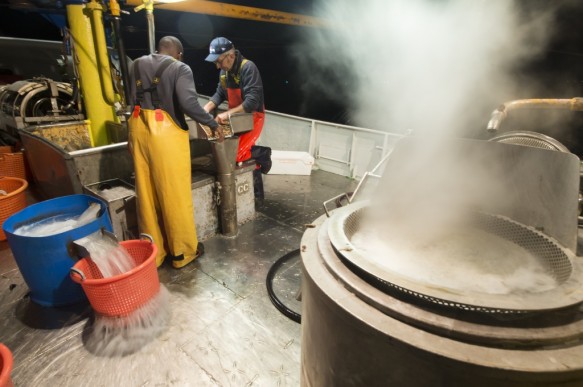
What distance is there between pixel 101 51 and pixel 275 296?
3.61 metres

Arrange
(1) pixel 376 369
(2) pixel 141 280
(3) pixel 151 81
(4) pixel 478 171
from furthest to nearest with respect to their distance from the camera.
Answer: (3) pixel 151 81 → (2) pixel 141 280 → (4) pixel 478 171 → (1) pixel 376 369

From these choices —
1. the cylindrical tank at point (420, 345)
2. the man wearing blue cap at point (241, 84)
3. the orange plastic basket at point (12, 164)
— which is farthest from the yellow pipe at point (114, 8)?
the cylindrical tank at point (420, 345)

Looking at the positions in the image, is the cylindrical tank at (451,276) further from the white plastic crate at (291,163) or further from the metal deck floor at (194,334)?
the white plastic crate at (291,163)

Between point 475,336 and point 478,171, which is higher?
point 478,171

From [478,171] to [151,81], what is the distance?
8.18 ft

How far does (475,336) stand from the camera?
0.87 m

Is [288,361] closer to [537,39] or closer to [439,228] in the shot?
[439,228]

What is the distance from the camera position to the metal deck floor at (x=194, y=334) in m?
1.90

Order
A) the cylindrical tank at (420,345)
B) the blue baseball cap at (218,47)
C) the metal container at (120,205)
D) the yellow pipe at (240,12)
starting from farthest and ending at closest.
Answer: the yellow pipe at (240,12) → the blue baseball cap at (218,47) → the metal container at (120,205) → the cylindrical tank at (420,345)

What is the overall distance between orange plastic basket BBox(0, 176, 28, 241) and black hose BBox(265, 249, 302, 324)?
2827 mm

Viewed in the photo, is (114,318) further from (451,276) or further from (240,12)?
(240,12)

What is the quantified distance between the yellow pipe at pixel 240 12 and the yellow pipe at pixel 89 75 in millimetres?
1255

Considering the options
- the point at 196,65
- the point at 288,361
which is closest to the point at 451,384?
the point at 288,361

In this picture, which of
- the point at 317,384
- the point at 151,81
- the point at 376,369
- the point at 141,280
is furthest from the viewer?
the point at 151,81
